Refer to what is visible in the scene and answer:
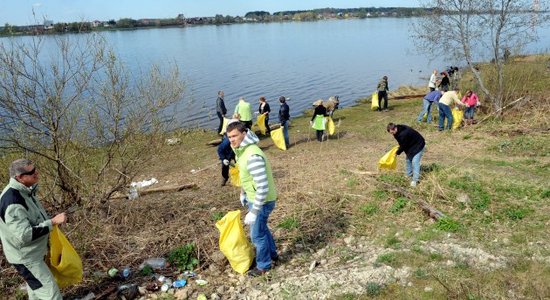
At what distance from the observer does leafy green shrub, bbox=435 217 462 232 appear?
20.6ft

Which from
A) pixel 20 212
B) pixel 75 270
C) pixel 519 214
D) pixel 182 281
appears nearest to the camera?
pixel 20 212

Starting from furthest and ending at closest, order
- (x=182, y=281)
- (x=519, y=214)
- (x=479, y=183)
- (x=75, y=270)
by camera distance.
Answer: (x=479, y=183) → (x=519, y=214) → (x=182, y=281) → (x=75, y=270)

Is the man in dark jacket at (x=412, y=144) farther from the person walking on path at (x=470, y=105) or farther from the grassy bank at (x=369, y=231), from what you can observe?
the person walking on path at (x=470, y=105)

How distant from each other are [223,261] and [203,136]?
1195cm

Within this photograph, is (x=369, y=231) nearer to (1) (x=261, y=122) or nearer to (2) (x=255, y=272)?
(2) (x=255, y=272)

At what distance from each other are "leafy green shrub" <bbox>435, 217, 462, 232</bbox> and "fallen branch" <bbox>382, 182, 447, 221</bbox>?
0.39 feet

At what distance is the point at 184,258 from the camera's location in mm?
5699

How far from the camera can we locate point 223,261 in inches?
219

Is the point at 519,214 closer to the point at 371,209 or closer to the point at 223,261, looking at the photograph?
the point at 371,209

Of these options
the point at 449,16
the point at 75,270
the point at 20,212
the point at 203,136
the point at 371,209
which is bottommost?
Result: the point at 203,136

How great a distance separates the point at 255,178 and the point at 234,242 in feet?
3.22

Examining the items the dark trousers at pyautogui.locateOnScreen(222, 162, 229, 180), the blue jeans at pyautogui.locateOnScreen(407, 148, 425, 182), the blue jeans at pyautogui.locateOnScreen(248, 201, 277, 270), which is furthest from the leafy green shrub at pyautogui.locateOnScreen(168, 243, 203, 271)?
the blue jeans at pyautogui.locateOnScreen(407, 148, 425, 182)

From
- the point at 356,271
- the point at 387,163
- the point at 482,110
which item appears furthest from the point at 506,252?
the point at 482,110

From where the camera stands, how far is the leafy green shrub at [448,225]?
6273 mm
